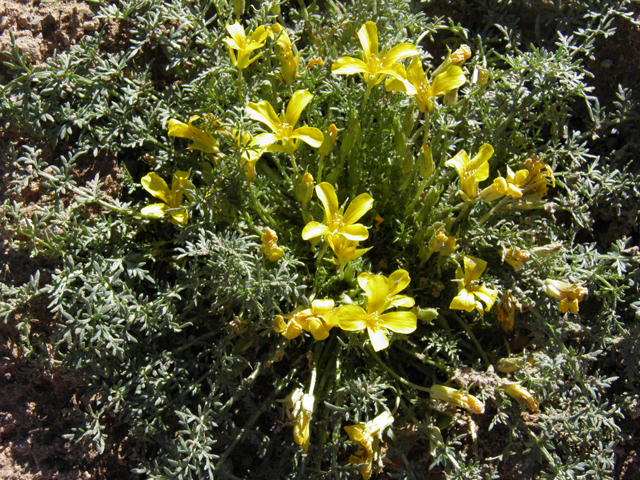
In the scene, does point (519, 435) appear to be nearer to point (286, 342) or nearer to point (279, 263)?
point (286, 342)

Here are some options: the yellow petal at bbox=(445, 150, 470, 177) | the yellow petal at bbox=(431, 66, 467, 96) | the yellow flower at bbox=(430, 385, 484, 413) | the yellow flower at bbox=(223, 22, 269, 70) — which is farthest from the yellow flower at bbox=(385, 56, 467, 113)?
the yellow flower at bbox=(430, 385, 484, 413)

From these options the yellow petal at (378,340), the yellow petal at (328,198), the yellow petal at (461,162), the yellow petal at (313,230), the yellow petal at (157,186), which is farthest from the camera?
the yellow petal at (157,186)

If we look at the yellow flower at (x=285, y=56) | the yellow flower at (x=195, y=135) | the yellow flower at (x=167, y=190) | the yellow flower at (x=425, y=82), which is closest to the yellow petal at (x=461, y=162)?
the yellow flower at (x=425, y=82)

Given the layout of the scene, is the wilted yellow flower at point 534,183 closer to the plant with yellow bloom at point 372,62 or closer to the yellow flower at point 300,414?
the plant with yellow bloom at point 372,62

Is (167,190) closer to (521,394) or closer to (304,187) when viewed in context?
(304,187)

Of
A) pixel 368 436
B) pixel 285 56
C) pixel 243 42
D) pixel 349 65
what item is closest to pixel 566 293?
pixel 368 436
